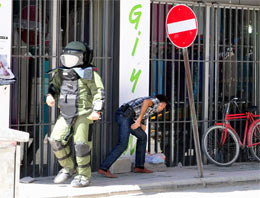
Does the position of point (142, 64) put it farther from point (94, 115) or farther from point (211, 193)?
point (211, 193)

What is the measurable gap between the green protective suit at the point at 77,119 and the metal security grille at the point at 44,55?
838 millimetres

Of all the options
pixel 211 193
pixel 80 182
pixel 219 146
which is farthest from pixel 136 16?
pixel 211 193

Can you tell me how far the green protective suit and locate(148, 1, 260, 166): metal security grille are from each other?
214cm

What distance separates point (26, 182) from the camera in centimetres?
823

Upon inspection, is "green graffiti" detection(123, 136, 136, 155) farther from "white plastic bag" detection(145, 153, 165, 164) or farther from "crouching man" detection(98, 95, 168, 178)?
"crouching man" detection(98, 95, 168, 178)

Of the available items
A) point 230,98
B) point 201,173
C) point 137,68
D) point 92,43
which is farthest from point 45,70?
point 230,98

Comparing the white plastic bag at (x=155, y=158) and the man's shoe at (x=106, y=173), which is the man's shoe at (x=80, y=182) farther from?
the white plastic bag at (x=155, y=158)

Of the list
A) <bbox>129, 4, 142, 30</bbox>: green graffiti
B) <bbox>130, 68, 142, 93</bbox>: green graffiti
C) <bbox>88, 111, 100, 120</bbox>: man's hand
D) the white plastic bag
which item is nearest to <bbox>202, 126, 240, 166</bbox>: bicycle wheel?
the white plastic bag

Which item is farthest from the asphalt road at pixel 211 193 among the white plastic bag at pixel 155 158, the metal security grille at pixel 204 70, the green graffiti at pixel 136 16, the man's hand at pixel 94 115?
the green graffiti at pixel 136 16

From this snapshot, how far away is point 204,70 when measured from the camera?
33.5ft

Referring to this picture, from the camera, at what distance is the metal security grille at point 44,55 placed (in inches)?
338

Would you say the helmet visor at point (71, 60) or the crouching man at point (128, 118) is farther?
the crouching man at point (128, 118)

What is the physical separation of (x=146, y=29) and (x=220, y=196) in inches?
126

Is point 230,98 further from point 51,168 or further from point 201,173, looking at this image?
point 51,168
